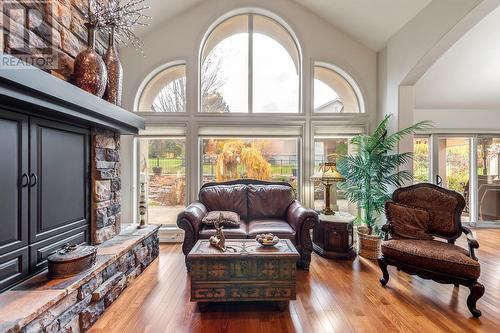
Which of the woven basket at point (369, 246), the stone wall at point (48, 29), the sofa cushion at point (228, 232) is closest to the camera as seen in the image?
the stone wall at point (48, 29)

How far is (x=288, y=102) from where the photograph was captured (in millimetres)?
4496

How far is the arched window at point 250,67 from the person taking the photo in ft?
14.6

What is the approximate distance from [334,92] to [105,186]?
3969mm

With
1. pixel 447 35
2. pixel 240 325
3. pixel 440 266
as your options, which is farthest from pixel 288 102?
pixel 240 325

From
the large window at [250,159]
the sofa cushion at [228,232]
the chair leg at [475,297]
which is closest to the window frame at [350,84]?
the large window at [250,159]

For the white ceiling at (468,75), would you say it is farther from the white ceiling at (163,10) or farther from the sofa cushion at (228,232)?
the white ceiling at (163,10)

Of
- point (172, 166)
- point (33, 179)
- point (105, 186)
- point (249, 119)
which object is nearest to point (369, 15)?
point (249, 119)

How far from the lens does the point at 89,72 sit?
7.84ft

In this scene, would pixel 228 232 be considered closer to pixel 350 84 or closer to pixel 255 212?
pixel 255 212

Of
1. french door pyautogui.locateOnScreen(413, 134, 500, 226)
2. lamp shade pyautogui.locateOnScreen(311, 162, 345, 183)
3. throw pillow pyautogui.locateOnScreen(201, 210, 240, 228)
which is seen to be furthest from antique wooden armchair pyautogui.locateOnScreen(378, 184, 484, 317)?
french door pyautogui.locateOnScreen(413, 134, 500, 226)

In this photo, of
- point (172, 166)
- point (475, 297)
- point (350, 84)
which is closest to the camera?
point (475, 297)

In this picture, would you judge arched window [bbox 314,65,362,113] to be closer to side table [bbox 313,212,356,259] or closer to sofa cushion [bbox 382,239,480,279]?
side table [bbox 313,212,356,259]

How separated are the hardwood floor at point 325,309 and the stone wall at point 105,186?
2.35 feet

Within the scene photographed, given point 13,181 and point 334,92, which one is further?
point 334,92
